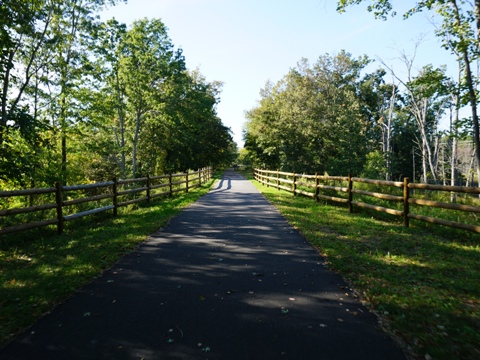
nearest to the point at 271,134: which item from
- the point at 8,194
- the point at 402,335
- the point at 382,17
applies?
the point at 382,17

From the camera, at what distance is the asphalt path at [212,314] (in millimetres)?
2566

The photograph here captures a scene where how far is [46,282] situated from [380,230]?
699 cm

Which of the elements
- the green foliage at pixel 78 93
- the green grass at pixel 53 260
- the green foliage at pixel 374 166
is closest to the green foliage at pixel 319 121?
the green foliage at pixel 374 166

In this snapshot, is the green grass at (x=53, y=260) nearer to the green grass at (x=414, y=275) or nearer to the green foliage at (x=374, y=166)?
the green grass at (x=414, y=275)

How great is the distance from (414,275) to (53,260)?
6.01 metres

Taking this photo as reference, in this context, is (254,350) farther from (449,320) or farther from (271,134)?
(271,134)

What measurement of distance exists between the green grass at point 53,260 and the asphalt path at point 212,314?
236mm

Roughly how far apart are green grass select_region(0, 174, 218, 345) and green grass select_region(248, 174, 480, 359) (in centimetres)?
386

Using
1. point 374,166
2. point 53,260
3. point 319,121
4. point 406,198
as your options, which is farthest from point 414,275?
point 319,121

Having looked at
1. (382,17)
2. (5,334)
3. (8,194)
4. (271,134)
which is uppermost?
(382,17)

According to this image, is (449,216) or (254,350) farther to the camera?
(449,216)

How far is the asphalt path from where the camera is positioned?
2566 mm

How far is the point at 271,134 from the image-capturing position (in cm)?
3288

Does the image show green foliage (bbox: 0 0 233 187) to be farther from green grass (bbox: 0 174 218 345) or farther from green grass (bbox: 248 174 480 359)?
green grass (bbox: 248 174 480 359)
